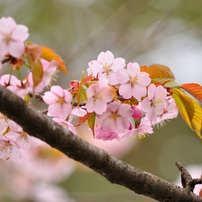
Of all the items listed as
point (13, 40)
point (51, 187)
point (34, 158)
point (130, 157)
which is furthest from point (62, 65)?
point (130, 157)

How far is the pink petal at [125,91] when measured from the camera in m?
0.74

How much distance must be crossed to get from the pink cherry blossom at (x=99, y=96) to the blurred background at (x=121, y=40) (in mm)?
1756

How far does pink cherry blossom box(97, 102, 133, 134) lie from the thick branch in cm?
11

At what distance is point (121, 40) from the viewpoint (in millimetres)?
3346

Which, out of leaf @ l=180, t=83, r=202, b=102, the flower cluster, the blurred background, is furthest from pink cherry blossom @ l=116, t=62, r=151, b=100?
the blurred background

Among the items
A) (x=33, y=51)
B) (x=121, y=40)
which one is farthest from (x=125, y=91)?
(x=121, y=40)

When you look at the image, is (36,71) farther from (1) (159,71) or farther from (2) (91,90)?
(1) (159,71)

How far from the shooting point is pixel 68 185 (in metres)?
Answer: 4.37

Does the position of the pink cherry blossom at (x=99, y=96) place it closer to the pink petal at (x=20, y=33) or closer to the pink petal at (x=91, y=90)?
the pink petal at (x=91, y=90)

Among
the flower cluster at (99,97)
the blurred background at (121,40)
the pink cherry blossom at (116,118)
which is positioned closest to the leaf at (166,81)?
the flower cluster at (99,97)

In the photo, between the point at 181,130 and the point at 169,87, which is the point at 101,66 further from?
the point at 181,130

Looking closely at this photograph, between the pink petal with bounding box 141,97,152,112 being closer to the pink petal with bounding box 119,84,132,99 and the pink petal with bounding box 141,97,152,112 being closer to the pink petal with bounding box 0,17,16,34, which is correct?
the pink petal with bounding box 119,84,132,99

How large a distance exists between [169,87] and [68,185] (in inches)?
150

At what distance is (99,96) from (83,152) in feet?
0.42
